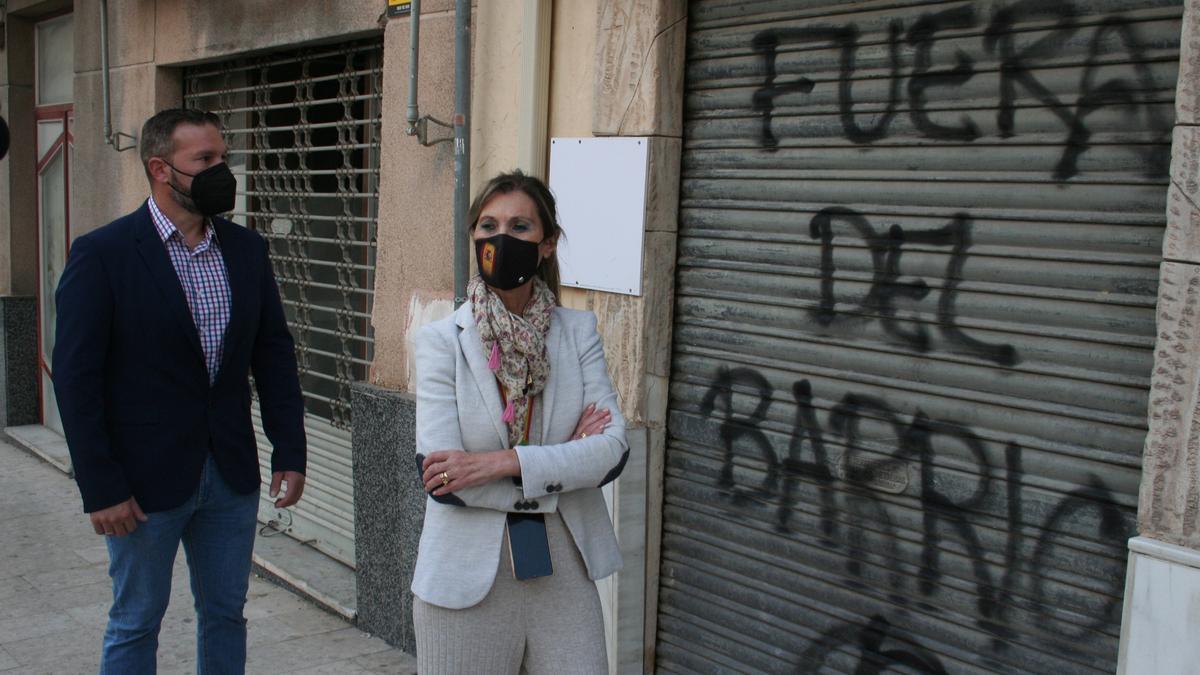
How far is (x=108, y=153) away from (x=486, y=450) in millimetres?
6459

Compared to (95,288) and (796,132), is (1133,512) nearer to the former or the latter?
(796,132)

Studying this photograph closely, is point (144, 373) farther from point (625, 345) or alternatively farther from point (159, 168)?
point (625, 345)

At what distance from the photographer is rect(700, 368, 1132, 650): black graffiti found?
3.24 metres

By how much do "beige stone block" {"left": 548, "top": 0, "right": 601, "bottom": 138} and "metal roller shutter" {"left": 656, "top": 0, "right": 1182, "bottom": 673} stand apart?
44 cm

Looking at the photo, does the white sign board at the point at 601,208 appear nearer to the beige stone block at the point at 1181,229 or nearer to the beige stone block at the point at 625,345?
the beige stone block at the point at 625,345

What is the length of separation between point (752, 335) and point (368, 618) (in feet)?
8.19

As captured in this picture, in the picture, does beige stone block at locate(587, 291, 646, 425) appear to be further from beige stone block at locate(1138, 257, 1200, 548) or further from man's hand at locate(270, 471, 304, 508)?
beige stone block at locate(1138, 257, 1200, 548)

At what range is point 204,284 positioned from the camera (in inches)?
142

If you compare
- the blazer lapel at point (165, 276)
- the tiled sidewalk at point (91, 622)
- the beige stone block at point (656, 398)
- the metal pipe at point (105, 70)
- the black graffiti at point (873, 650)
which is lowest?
the tiled sidewalk at point (91, 622)

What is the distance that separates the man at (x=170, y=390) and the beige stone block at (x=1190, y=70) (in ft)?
8.52

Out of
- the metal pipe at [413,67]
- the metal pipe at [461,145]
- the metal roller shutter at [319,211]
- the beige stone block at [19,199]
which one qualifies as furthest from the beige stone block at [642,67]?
the beige stone block at [19,199]

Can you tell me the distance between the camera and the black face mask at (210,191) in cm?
356

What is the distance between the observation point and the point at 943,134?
347cm

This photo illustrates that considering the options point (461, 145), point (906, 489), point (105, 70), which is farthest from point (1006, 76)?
point (105, 70)
